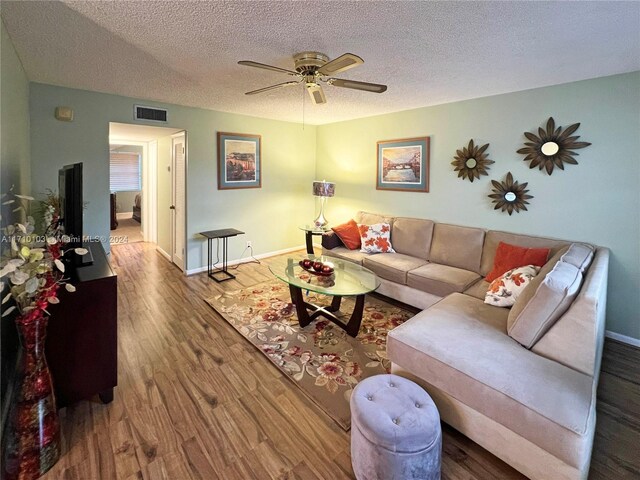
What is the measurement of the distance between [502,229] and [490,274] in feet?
2.26

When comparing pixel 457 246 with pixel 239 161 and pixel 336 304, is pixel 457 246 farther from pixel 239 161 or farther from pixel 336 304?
pixel 239 161

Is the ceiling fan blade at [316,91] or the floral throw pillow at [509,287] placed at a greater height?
the ceiling fan blade at [316,91]

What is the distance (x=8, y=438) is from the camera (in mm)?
1585

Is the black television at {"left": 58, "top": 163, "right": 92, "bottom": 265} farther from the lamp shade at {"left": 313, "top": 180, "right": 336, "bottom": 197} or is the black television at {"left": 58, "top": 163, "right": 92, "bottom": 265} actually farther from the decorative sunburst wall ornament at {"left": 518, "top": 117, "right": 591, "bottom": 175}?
the decorative sunburst wall ornament at {"left": 518, "top": 117, "right": 591, "bottom": 175}

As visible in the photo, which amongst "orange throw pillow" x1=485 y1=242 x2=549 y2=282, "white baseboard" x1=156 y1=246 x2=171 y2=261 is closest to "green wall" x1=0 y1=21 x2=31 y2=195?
"white baseboard" x1=156 y1=246 x2=171 y2=261

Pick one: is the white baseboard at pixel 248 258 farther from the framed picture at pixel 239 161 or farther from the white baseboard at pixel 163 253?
the framed picture at pixel 239 161

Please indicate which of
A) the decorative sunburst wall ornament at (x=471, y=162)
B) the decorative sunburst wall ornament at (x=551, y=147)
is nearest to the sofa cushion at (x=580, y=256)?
the decorative sunburst wall ornament at (x=551, y=147)

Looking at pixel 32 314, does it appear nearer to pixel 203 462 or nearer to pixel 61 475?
pixel 61 475

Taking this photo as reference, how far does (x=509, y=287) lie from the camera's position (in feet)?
8.84

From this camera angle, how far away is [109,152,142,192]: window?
30.0ft

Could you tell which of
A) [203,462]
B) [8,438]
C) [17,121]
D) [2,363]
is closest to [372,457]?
[203,462]

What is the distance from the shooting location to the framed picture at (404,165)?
439 cm

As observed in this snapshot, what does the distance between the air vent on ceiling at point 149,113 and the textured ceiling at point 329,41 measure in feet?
1.85

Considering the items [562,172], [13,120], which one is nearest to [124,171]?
[13,120]
